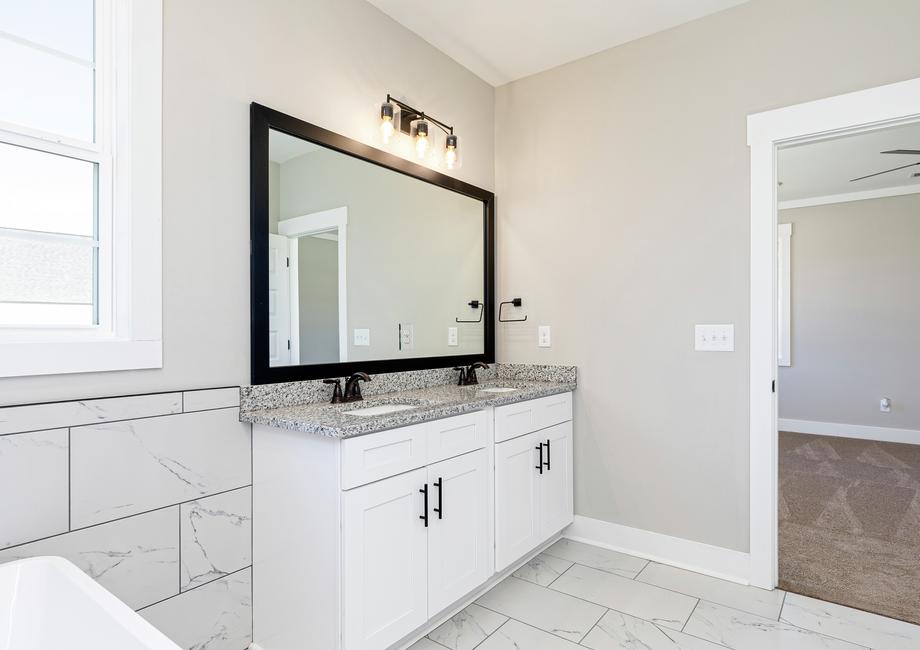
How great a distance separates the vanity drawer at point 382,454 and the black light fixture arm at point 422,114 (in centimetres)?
158

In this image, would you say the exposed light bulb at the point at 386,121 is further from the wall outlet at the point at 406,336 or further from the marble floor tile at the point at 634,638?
the marble floor tile at the point at 634,638

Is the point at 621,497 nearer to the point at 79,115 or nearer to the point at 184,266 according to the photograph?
the point at 184,266

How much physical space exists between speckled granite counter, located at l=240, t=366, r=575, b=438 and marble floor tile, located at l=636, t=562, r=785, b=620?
3.19 feet

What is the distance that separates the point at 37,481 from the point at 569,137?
2791mm

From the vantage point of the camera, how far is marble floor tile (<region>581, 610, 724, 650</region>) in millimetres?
1947

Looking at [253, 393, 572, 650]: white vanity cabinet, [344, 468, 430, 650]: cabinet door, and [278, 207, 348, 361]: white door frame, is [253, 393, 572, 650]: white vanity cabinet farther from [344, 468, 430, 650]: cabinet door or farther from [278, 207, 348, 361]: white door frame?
[278, 207, 348, 361]: white door frame

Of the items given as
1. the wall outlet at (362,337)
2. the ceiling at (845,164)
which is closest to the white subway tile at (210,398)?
the wall outlet at (362,337)

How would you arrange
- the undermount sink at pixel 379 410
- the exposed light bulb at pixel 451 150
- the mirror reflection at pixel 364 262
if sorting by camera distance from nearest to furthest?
the undermount sink at pixel 379 410, the mirror reflection at pixel 364 262, the exposed light bulb at pixel 451 150

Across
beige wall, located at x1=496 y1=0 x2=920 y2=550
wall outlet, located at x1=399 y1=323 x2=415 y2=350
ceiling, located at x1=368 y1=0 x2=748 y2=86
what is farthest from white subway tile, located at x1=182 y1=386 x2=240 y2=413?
ceiling, located at x1=368 y1=0 x2=748 y2=86

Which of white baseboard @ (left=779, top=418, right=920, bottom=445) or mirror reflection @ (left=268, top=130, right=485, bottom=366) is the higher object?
mirror reflection @ (left=268, top=130, right=485, bottom=366)

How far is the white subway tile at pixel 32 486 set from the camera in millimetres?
1389

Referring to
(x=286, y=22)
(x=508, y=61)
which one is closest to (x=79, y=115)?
(x=286, y=22)

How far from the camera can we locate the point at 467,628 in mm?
2082

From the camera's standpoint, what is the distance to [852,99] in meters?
2.22
